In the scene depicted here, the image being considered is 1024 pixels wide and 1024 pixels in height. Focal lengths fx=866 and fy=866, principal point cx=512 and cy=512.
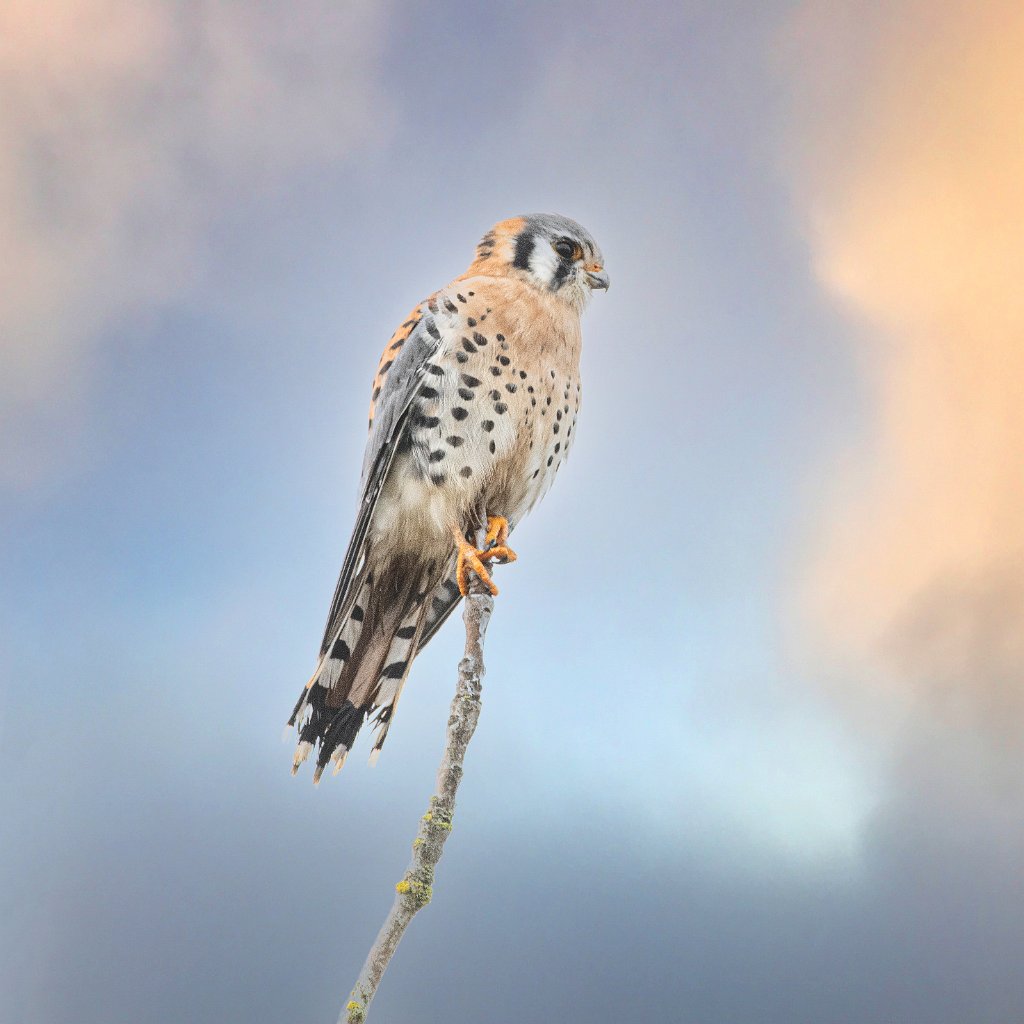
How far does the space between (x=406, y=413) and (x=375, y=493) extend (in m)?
0.20

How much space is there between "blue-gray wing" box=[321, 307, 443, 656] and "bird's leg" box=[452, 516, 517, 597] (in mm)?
219

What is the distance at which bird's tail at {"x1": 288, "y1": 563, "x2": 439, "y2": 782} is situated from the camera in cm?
200

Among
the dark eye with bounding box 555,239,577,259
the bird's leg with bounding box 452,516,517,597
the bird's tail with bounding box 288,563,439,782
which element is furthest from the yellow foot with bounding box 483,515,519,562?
the dark eye with bounding box 555,239,577,259

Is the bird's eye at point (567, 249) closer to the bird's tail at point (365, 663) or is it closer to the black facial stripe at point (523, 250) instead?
the black facial stripe at point (523, 250)

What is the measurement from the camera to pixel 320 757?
1.99m

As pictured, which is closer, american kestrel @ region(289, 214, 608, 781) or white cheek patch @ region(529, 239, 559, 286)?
american kestrel @ region(289, 214, 608, 781)

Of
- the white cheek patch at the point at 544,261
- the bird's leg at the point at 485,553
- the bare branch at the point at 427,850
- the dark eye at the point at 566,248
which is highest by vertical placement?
the dark eye at the point at 566,248

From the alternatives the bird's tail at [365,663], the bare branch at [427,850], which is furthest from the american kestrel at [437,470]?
the bare branch at [427,850]

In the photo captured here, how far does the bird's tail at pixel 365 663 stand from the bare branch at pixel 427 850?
19.0 inches

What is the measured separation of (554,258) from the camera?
2.26 meters

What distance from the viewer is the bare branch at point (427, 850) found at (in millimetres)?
1495

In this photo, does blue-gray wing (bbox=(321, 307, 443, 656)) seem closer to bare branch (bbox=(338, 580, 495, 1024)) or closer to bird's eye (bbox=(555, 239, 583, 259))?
bird's eye (bbox=(555, 239, 583, 259))

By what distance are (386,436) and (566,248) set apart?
71 cm

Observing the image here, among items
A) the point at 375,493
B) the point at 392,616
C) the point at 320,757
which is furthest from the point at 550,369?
the point at 320,757
